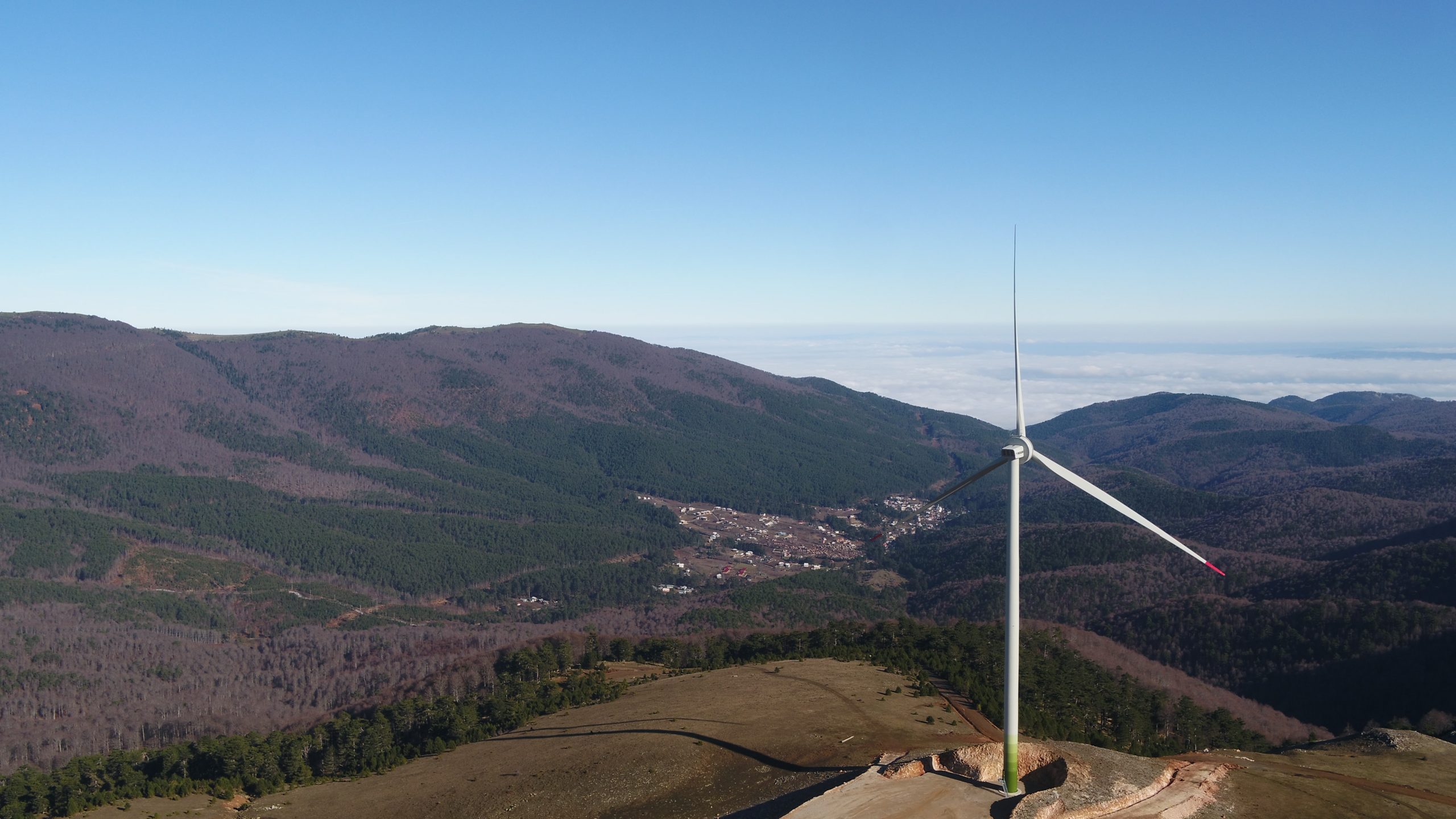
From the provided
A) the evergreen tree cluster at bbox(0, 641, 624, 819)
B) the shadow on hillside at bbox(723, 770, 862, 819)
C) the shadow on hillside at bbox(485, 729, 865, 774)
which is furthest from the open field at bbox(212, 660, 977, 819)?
the evergreen tree cluster at bbox(0, 641, 624, 819)

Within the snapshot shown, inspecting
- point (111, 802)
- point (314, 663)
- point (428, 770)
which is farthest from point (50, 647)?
point (428, 770)

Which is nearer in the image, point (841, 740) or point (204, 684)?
point (841, 740)

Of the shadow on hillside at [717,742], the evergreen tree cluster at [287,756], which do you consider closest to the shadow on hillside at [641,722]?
the shadow on hillside at [717,742]

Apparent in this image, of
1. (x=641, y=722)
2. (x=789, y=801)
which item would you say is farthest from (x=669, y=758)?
(x=789, y=801)

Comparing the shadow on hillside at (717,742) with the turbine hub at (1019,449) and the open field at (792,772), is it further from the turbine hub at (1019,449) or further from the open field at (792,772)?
the turbine hub at (1019,449)

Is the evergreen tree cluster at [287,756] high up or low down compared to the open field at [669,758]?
down

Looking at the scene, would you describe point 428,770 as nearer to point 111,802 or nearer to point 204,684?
point 111,802
